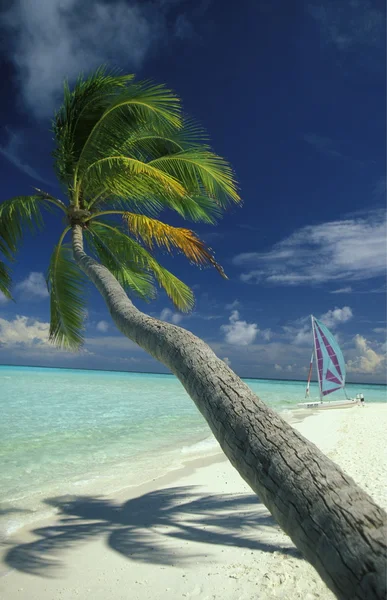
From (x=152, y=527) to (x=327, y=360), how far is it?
17.3 metres

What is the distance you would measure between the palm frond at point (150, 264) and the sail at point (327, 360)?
14.6m

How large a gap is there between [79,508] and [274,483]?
464cm

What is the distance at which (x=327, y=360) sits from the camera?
20.2 metres

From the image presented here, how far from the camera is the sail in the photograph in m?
20.1

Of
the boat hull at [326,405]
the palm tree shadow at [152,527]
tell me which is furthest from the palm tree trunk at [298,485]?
the boat hull at [326,405]

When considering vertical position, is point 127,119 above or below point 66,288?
above

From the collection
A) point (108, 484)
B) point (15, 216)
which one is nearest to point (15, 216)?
point (15, 216)

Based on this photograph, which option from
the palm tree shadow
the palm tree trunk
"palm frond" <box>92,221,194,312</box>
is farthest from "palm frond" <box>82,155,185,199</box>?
the palm tree shadow

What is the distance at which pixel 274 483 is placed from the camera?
4.79 feet

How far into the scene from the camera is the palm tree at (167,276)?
1256 mm

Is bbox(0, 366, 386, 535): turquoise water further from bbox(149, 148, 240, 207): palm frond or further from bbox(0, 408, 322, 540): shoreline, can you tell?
bbox(149, 148, 240, 207): palm frond

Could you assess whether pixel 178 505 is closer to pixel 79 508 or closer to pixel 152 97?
pixel 79 508

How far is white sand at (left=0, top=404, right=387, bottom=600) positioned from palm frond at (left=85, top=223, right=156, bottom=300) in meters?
3.55

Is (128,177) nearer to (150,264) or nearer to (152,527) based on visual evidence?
(150,264)
